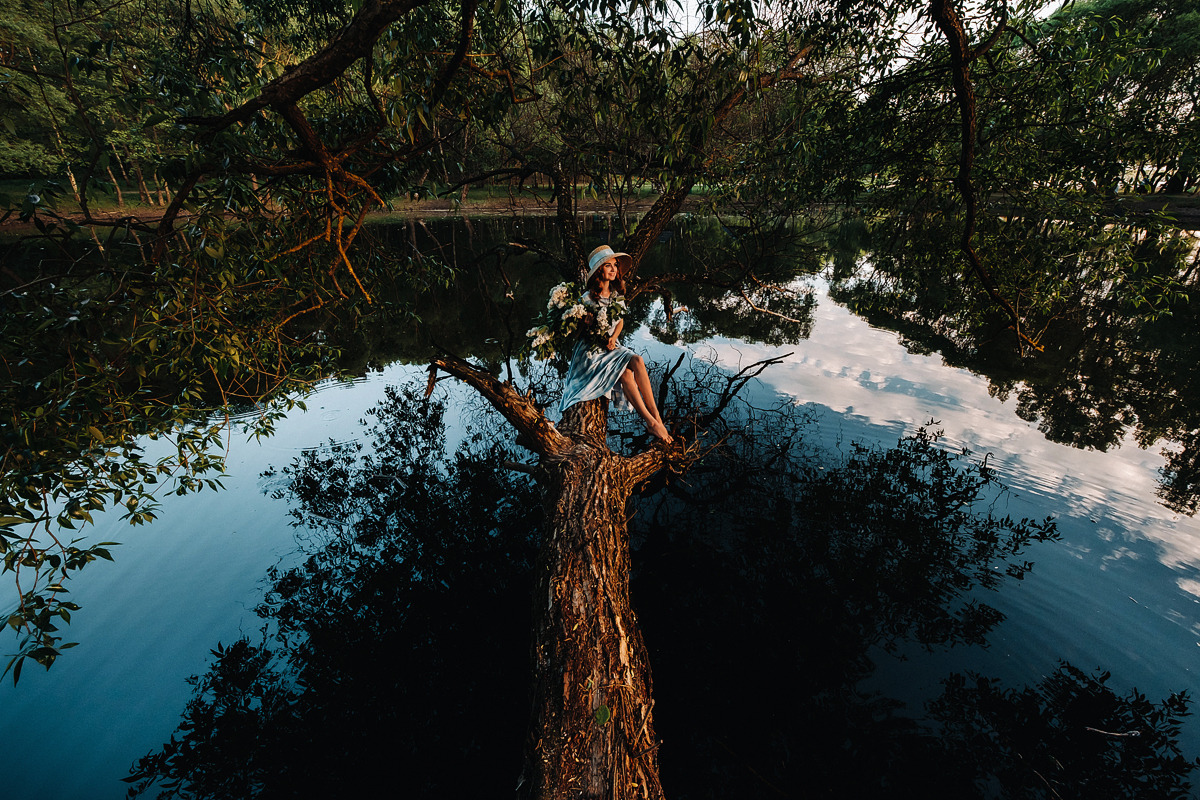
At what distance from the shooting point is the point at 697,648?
3.96m

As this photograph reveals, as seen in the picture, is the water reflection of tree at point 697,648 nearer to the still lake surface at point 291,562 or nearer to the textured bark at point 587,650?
the still lake surface at point 291,562

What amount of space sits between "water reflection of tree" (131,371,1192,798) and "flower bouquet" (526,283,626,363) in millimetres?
2158

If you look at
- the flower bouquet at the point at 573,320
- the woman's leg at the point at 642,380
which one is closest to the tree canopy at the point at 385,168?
the woman's leg at the point at 642,380

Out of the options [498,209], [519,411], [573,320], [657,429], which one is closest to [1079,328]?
[657,429]

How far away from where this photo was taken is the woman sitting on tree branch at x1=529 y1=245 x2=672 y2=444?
5.28m

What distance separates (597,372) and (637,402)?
24.3 inches

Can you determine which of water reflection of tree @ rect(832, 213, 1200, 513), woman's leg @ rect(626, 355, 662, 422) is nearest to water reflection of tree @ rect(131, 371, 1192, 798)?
woman's leg @ rect(626, 355, 662, 422)

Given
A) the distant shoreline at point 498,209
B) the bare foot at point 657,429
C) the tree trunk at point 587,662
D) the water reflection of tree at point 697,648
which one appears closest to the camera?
the tree trunk at point 587,662

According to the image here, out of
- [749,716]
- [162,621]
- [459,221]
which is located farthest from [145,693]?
[459,221]

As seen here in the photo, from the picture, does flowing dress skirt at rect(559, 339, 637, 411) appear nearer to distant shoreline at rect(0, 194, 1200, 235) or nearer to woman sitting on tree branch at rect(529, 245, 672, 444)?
woman sitting on tree branch at rect(529, 245, 672, 444)

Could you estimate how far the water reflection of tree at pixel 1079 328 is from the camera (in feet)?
14.2

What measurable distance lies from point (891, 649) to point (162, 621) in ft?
22.4

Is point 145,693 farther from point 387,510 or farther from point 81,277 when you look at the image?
point 81,277

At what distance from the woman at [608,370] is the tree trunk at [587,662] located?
4.03 feet
